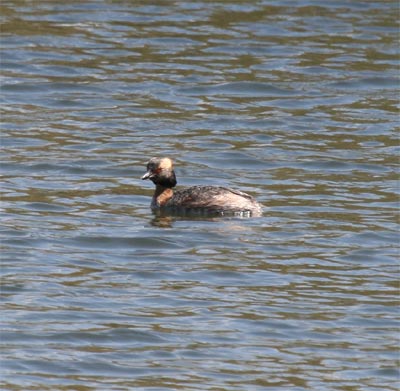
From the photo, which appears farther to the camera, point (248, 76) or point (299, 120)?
point (248, 76)

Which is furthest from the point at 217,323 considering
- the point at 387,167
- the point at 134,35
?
the point at 134,35

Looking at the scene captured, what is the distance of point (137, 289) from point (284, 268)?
1.56m

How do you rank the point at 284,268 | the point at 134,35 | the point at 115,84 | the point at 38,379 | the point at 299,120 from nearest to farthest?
the point at 38,379 < the point at 284,268 < the point at 299,120 < the point at 115,84 < the point at 134,35

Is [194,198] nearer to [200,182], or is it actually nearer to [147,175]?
[147,175]

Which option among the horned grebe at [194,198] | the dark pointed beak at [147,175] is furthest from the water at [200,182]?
the dark pointed beak at [147,175]

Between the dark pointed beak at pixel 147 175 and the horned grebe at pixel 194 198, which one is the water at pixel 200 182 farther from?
the dark pointed beak at pixel 147 175

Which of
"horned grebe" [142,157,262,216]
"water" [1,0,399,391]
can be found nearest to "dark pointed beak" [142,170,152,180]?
"horned grebe" [142,157,262,216]

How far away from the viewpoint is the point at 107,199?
1648 centimetres

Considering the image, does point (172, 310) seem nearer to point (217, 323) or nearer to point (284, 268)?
point (217, 323)

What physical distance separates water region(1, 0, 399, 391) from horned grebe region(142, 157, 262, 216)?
183 millimetres

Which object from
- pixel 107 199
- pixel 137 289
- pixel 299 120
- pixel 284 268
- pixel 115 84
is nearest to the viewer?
pixel 137 289

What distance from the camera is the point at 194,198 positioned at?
16156 millimetres

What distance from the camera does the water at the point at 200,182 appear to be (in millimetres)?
11297

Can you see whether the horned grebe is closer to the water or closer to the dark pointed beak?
the dark pointed beak
